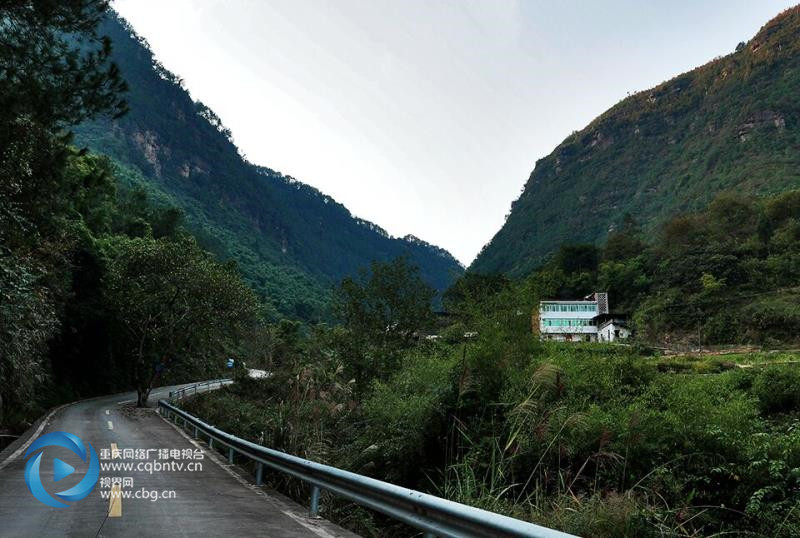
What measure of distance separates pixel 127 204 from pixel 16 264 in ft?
210

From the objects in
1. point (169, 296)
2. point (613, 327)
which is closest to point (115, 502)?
point (169, 296)

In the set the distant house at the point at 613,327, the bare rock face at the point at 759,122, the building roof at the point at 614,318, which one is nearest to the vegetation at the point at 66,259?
the distant house at the point at 613,327

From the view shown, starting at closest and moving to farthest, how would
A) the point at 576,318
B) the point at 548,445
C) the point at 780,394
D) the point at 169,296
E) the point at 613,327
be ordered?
1. the point at 548,445
2. the point at 780,394
3. the point at 169,296
4. the point at 613,327
5. the point at 576,318

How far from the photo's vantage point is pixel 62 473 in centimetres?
1065

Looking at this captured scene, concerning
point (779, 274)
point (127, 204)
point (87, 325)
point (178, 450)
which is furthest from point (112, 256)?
point (779, 274)

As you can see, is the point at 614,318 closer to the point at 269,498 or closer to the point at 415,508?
the point at 269,498

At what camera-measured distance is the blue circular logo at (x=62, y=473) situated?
8.23m

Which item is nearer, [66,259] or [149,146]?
[66,259]

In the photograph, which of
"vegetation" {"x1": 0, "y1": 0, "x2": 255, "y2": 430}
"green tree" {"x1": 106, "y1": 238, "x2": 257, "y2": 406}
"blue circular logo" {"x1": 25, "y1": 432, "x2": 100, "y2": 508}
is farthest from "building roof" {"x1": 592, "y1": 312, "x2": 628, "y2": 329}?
"blue circular logo" {"x1": 25, "y1": 432, "x2": 100, "y2": 508}

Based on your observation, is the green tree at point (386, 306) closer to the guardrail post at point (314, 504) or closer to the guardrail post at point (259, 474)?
the guardrail post at point (259, 474)

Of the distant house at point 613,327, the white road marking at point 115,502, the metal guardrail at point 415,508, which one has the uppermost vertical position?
the distant house at point 613,327

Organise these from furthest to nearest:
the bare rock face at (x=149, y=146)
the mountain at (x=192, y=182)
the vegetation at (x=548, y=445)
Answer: the bare rock face at (x=149, y=146), the mountain at (x=192, y=182), the vegetation at (x=548, y=445)

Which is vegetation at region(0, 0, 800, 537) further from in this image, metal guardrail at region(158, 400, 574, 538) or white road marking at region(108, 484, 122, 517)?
white road marking at region(108, 484, 122, 517)

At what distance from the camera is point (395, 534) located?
11.3 metres
